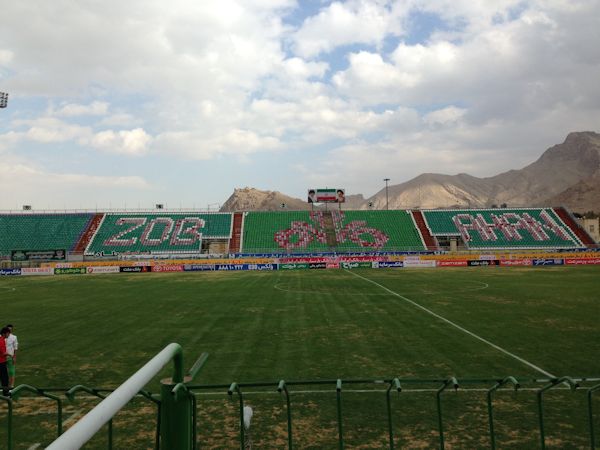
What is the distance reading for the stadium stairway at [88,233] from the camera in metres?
75.9

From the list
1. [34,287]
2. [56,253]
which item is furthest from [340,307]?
[56,253]

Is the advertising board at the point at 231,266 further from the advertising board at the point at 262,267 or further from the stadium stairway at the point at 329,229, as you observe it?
the stadium stairway at the point at 329,229

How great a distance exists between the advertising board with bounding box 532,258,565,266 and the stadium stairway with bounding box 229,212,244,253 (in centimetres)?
4799

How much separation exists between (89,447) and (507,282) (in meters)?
36.6

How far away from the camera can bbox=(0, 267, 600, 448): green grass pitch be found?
10273 millimetres

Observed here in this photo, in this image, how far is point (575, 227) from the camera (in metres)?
81.9

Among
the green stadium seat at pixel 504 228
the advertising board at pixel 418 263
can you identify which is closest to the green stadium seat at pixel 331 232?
the green stadium seat at pixel 504 228

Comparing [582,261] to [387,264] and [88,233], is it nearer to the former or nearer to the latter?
[387,264]

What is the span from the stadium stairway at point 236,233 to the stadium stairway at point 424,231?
35.1 meters

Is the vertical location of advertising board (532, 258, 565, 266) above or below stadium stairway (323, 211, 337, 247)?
below

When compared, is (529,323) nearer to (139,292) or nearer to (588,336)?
(588,336)

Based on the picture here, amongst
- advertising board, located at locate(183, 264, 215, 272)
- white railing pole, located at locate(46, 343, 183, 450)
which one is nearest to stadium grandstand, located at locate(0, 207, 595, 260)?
advertising board, located at locate(183, 264, 215, 272)

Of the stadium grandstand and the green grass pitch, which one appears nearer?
the green grass pitch

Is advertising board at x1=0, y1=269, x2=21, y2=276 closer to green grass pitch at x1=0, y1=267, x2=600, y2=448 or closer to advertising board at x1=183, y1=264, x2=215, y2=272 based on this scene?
advertising board at x1=183, y1=264, x2=215, y2=272
